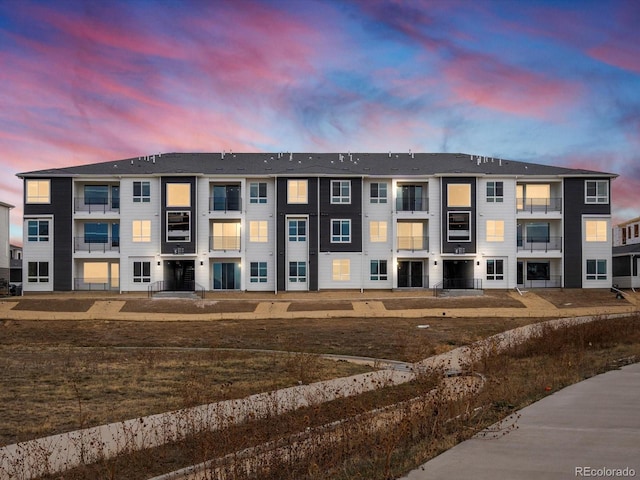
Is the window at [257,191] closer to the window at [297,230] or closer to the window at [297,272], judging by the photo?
the window at [297,230]

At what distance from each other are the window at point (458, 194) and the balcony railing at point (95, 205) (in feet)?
90.0

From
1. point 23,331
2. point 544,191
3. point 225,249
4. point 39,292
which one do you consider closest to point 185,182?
A: point 225,249

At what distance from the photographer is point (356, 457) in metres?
9.00

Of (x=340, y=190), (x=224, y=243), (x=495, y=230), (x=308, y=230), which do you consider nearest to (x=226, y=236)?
(x=224, y=243)

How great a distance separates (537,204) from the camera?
5428 centimetres

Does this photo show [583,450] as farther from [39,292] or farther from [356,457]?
[39,292]

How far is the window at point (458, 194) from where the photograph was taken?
172 feet

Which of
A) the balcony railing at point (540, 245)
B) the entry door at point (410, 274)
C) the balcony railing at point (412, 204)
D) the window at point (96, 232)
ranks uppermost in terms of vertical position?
the balcony railing at point (412, 204)

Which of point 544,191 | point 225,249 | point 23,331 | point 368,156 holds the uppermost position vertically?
point 368,156

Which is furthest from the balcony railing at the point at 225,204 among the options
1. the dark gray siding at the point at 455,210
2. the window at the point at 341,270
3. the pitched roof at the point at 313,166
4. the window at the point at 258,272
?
the dark gray siding at the point at 455,210

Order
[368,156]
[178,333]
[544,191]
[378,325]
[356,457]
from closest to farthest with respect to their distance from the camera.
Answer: [356,457] → [178,333] → [378,325] → [544,191] → [368,156]

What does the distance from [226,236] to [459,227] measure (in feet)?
62.3

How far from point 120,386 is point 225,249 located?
36231mm

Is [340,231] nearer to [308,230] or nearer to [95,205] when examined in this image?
[308,230]
